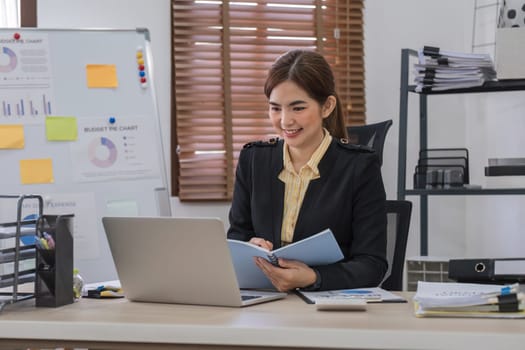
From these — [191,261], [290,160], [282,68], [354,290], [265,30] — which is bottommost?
[354,290]

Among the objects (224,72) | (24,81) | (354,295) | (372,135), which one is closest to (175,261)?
(354,295)

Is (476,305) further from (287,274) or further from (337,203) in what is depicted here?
(337,203)

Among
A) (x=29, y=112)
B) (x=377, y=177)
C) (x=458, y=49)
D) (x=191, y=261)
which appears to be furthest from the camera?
(x=458, y=49)

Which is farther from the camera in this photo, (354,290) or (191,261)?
(354,290)

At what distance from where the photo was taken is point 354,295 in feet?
5.25

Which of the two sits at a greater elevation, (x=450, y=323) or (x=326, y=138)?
(x=326, y=138)

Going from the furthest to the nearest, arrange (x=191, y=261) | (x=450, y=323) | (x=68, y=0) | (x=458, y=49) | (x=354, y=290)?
(x=458, y=49)
(x=68, y=0)
(x=354, y=290)
(x=191, y=261)
(x=450, y=323)

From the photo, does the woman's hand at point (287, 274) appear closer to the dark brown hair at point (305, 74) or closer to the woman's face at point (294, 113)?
the woman's face at point (294, 113)

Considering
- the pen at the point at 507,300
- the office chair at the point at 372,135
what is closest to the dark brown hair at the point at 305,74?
the pen at the point at 507,300

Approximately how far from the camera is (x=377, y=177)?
201 centimetres

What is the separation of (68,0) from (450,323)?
2.99 meters

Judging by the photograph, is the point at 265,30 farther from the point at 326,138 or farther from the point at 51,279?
the point at 51,279

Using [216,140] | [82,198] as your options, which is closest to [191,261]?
[82,198]

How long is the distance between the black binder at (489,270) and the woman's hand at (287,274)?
12.0 inches
